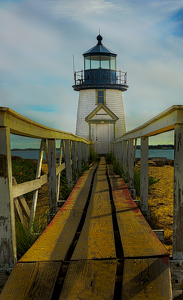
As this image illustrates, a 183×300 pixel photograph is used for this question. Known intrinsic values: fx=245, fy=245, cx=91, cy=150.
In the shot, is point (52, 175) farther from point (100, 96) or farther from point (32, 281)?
point (100, 96)

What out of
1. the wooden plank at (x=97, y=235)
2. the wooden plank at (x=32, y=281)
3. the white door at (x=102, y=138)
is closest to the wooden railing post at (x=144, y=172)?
the wooden plank at (x=97, y=235)

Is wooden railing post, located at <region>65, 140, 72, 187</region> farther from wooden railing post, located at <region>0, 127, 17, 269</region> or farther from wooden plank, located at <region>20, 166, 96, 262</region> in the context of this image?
wooden railing post, located at <region>0, 127, 17, 269</region>

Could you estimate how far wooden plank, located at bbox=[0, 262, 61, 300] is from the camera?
6.35ft

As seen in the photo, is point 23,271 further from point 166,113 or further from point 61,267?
point 166,113

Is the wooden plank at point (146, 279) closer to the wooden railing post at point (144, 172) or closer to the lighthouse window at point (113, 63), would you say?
the wooden railing post at point (144, 172)

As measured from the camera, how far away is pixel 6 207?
2.33m

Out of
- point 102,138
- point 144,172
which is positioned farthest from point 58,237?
point 102,138

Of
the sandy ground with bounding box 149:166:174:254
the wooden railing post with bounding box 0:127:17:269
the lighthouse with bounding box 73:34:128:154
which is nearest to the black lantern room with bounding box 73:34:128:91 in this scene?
the lighthouse with bounding box 73:34:128:154

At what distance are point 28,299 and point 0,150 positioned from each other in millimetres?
1262

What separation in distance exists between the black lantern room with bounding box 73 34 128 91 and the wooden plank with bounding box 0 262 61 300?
2014cm

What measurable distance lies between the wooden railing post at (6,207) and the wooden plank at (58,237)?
0.16m

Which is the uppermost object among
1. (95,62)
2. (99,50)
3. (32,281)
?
(99,50)

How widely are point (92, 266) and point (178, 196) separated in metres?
1.12

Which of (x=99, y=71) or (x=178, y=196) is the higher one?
(x=99, y=71)
